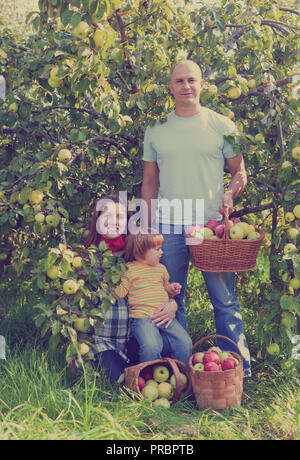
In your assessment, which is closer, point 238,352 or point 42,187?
point 42,187

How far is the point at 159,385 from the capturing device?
9.85ft

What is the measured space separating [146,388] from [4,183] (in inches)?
55.7

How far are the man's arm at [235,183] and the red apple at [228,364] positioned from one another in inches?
31.3

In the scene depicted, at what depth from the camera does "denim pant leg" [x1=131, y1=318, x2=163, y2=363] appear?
121 inches

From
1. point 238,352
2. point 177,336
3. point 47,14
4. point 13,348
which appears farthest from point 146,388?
point 47,14

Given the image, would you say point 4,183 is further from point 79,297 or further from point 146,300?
point 146,300

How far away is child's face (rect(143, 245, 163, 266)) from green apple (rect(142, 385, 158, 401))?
2.30 ft

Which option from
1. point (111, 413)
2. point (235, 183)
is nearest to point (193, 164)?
point (235, 183)

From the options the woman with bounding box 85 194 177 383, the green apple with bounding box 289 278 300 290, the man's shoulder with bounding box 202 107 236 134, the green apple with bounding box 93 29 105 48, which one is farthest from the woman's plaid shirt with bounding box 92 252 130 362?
the green apple with bounding box 93 29 105 48

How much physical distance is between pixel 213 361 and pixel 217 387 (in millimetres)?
144

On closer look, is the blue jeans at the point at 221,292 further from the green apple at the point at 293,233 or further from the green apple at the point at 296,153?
the green apple at the point at 296,153

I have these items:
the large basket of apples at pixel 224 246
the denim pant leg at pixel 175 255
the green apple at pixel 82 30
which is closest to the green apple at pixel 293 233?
the large basket of apples at pixel 224 246

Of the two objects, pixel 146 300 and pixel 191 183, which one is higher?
pixel 191 183

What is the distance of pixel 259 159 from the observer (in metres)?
3.44
